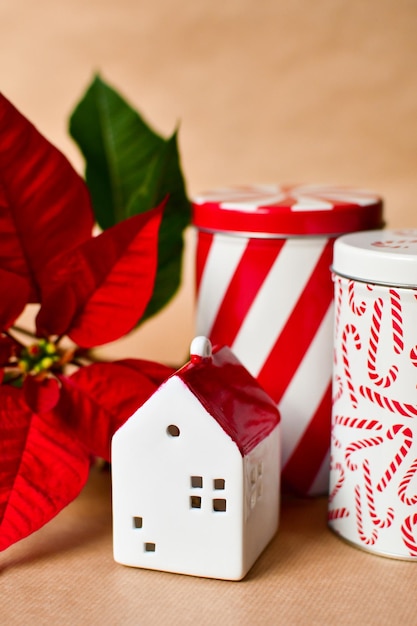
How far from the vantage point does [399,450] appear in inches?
21.9

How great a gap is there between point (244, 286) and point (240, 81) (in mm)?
389

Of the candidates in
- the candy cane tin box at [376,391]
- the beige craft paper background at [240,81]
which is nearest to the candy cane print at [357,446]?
the candy cane tin box at [376,391]

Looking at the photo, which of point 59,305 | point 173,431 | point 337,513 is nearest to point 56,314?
point 59,305

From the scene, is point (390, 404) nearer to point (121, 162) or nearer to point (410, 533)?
point (410, 533)

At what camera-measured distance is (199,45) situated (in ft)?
3.15

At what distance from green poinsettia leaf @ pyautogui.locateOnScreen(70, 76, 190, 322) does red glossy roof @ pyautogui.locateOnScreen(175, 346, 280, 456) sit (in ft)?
0.43

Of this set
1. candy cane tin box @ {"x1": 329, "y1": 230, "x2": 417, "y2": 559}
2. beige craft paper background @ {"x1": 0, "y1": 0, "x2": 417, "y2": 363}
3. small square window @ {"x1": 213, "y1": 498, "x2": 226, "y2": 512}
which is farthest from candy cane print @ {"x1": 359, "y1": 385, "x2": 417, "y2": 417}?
beige craft paper background @ {"x1": 0, "y1": 0, "x2": 417, "y2": 363}

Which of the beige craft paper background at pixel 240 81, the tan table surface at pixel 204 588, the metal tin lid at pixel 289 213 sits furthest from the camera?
the beige craft paper background at pixel 240 81

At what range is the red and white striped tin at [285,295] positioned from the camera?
62 centimetres

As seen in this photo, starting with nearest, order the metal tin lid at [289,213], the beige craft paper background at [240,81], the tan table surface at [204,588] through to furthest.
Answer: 1. the tan table surface at [204,588]
2. the metal tin lid at [289,213]
3. the beige craft paper background at [240,81]

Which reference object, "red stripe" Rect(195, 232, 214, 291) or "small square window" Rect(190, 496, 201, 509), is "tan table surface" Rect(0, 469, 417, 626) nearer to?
"small square window" Rect(190, 496, 201, 509)

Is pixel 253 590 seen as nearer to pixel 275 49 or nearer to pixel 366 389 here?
pixel 366 389

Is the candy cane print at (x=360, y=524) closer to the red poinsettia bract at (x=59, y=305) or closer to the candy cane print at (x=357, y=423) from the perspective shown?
the candy cane print at (x=357, y=423)

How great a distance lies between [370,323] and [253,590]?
17 centimetres
